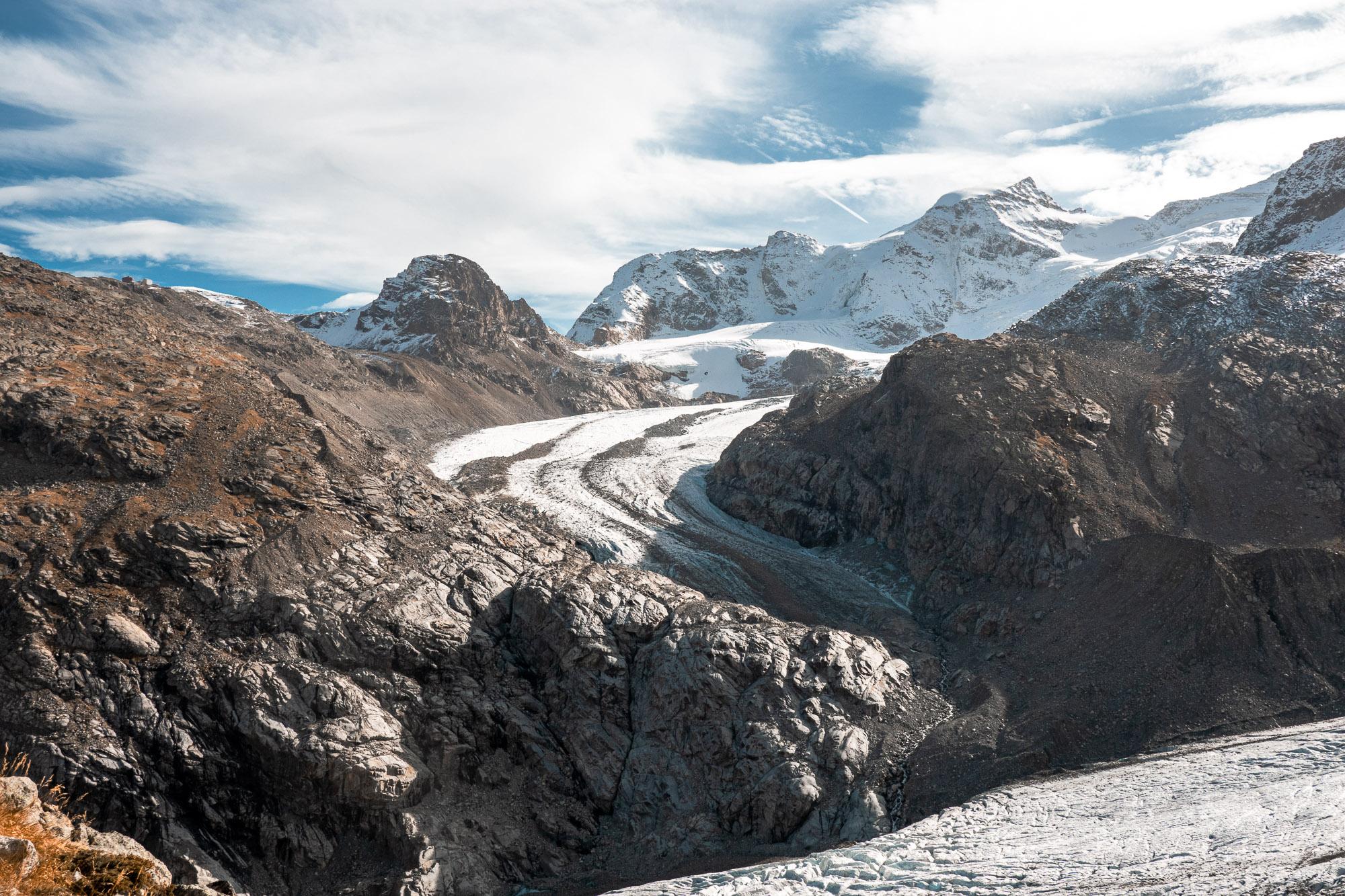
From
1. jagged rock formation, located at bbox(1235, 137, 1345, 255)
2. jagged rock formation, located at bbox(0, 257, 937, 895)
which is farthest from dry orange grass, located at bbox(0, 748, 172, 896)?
jagged rock formation, located at bbox(1235, 137, 1345, 255)

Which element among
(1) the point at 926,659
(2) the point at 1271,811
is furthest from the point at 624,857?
(2) the point at 1271,811

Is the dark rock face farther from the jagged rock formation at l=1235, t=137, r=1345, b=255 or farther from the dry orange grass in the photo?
the dry orange grass

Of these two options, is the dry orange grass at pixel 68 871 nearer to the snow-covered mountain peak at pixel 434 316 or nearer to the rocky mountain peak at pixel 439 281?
the snow-covered mountain peak at pixel 434 316

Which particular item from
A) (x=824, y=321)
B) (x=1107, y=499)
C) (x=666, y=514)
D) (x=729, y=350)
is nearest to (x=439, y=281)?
(x=729, y=350)

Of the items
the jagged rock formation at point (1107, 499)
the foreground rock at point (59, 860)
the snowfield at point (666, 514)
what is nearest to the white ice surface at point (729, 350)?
the snowfield at point (666, 514)

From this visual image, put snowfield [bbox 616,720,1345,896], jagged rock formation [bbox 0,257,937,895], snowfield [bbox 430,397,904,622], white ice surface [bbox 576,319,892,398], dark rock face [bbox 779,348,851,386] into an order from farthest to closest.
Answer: white ice surface [bbox 576,319,892,398], dark rock face [bbox 779,348,851,386], snowfield [bbox 430,397,904,622], jagged rock formation [bbox 0,257,937,895], snowfield [bbox 616,720,1345,896]

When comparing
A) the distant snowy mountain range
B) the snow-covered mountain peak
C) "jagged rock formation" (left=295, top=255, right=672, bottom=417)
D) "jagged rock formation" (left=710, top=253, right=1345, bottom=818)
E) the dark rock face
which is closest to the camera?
"jagged rock formation" (left=710, top=253, right=1345, bottom=818)

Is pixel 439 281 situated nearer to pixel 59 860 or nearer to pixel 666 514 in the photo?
pixel 666 514
